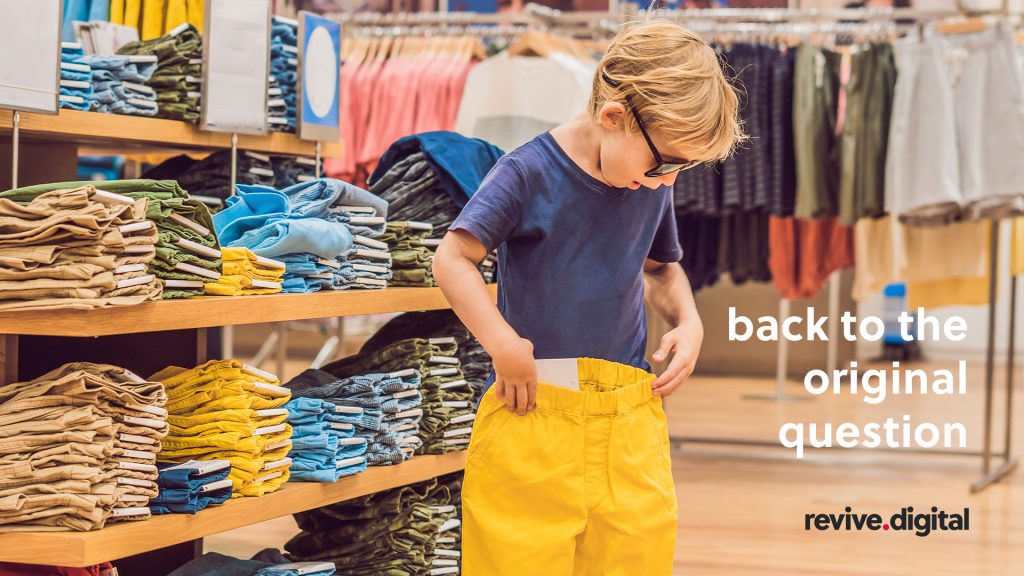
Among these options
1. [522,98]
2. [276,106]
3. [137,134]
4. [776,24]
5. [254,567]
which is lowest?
[254,567]

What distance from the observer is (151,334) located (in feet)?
8.31

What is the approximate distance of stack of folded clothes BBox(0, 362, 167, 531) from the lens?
5.93ft

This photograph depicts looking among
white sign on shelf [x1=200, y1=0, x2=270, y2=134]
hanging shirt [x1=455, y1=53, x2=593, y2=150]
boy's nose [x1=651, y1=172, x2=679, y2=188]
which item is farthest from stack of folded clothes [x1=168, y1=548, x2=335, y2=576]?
hanging shirt [x1=455, y1=53, x2=593, y2=150]

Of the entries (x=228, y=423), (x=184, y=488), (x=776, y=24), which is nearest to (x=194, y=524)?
(x=184, y=488)

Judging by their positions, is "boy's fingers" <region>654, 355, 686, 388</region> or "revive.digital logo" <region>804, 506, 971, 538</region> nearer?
"boy's fingers" <region>654, 355, 686, 388</region>

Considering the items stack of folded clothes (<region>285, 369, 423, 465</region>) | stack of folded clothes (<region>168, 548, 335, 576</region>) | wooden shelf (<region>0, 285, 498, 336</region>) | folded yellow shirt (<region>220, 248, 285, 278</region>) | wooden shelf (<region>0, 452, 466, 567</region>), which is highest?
folded yellow shirt (<region>220, 248, 285, 278</region>)

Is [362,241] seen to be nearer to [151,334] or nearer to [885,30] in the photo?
[151,334]

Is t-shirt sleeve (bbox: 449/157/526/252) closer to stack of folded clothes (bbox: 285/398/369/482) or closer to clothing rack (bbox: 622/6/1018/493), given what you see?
stack of folded clothes (bbox: 285/398/369/482)

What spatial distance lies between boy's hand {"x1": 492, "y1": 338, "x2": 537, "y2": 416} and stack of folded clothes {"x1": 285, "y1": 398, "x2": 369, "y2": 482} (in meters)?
0.72

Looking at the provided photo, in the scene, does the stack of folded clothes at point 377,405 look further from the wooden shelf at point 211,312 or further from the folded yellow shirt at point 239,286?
the folded yellow shirt at point 239,286

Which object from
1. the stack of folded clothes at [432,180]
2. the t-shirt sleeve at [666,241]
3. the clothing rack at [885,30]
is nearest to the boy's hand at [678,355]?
the t-shirt sleeve at [666,241]

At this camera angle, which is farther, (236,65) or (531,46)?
(531,46)

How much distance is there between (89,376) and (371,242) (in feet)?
2.59

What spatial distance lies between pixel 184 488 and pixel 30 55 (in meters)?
0.80
